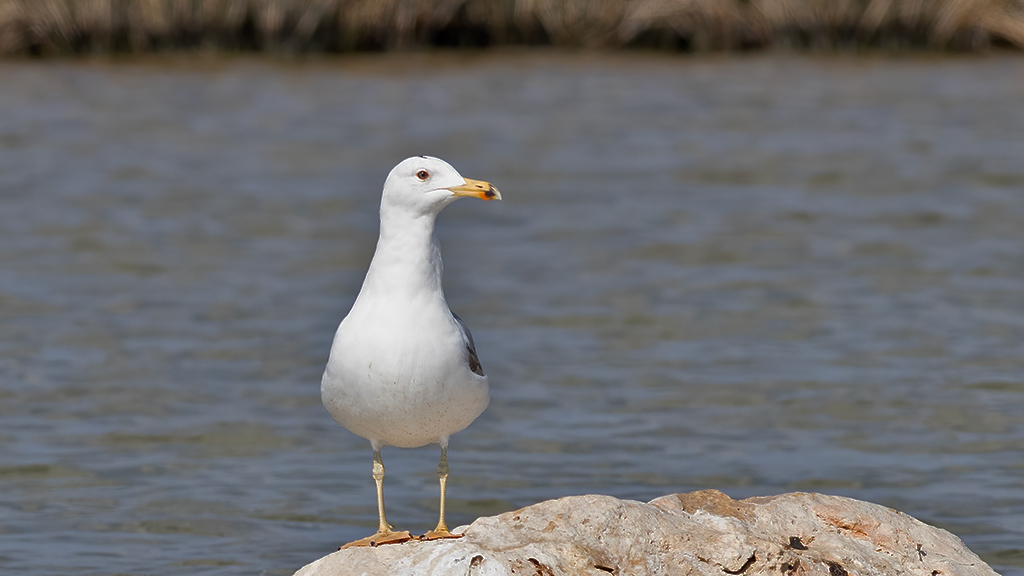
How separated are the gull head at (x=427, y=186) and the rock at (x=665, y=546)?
1.13 metres

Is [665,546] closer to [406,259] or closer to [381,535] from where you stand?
[381,535]

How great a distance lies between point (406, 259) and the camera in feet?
18.2

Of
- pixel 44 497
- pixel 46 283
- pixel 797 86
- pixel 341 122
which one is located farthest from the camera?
pixel 797 86

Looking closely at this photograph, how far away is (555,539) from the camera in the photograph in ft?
16.9

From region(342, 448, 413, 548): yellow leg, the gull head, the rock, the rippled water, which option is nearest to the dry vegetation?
the rippled water

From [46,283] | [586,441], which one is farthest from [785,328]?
[46,283]

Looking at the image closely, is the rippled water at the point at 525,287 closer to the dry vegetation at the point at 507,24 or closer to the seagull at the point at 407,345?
the dry vegetation at the point at 507,24

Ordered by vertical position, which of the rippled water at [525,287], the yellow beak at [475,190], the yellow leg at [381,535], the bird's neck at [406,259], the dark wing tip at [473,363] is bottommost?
the rippled water at [525,287]

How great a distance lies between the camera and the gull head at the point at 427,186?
5.52m

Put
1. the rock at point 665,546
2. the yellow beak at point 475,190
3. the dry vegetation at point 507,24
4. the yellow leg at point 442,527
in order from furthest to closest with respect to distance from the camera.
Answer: the dry vegetation at point 507,24 → the yellow beak at point 475,190 → the yellow leg at point 442,527 → the rock at point 665,546

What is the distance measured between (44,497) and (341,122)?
11.3 meters

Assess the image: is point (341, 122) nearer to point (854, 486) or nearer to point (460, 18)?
point (460, 18)

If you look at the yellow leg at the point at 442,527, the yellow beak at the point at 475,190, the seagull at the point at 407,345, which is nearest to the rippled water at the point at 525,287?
the yellow leg at the point at 442,527

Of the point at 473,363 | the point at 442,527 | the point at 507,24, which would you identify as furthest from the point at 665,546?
the point at 507,24
